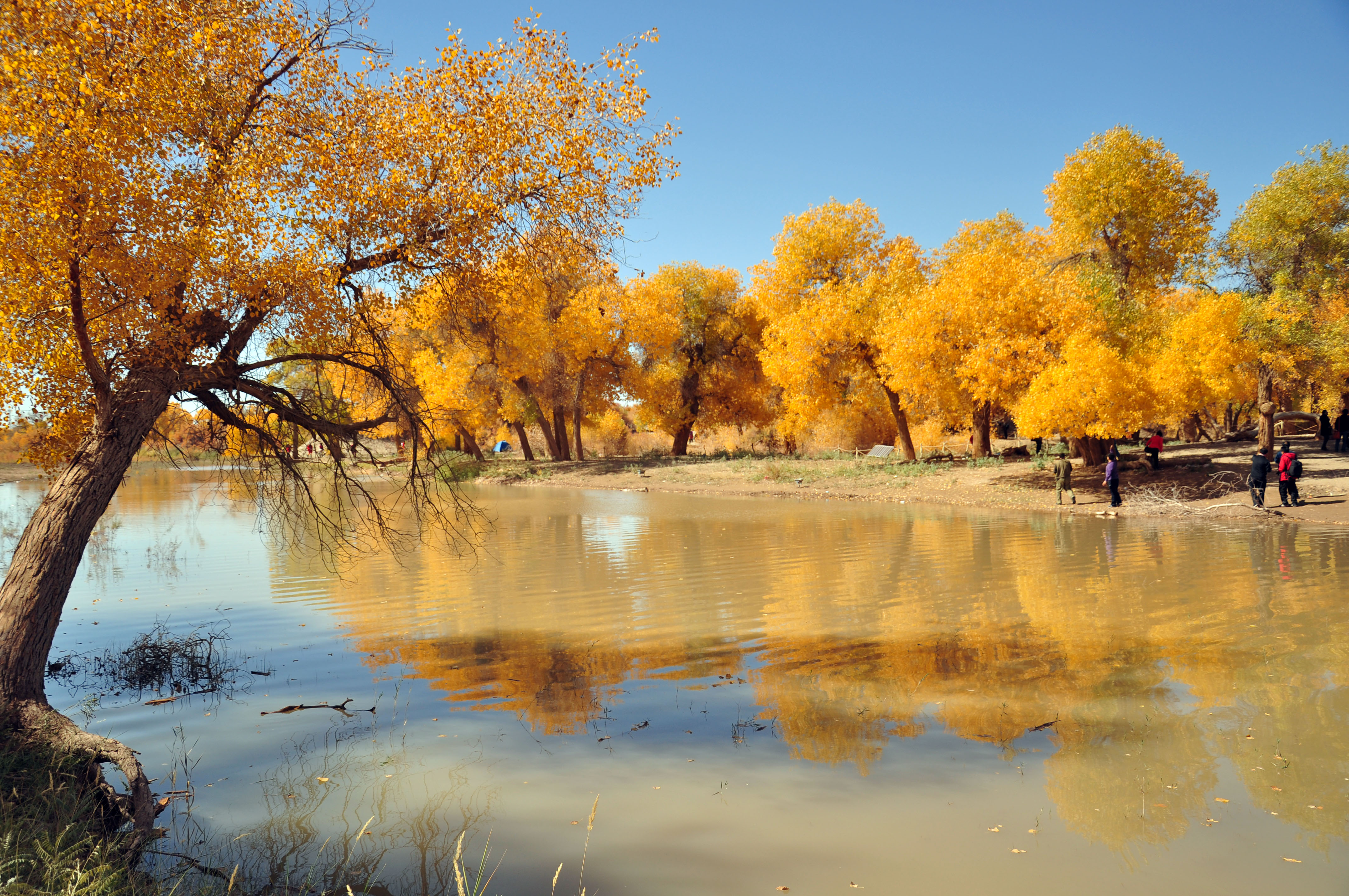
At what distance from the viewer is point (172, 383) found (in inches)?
268

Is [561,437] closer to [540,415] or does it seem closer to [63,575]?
[540,415]

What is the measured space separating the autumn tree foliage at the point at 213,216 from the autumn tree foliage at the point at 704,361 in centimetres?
3432

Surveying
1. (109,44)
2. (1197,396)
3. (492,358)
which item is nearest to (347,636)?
(492,358)

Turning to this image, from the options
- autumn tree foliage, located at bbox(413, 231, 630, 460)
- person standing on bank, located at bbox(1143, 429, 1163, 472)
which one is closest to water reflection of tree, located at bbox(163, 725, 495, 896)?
autumn tree foliage, located at bbox(413, 231, 630, 460)

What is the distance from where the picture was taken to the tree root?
4781 mm

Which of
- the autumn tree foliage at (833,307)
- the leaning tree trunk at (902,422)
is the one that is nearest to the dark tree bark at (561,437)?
the autumn tree foliage at (833,307)

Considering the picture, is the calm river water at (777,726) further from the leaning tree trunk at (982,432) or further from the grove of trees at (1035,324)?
the leaning tree trunk at (982,432)

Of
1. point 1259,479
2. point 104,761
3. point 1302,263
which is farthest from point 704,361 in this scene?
point 104,761

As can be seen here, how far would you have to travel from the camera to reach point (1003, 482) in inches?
1033

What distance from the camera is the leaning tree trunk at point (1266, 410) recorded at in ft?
78.4

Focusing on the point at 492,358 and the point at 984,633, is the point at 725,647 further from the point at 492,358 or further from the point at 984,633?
the point at 492,358

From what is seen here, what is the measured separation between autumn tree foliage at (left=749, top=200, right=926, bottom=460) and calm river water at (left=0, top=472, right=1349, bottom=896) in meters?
19.8

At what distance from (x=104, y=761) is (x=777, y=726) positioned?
16.1ft

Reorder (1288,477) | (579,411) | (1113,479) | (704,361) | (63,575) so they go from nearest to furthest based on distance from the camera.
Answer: (63,575) < (1288,477) < (1113,479) < (579,411) < (704,361)
